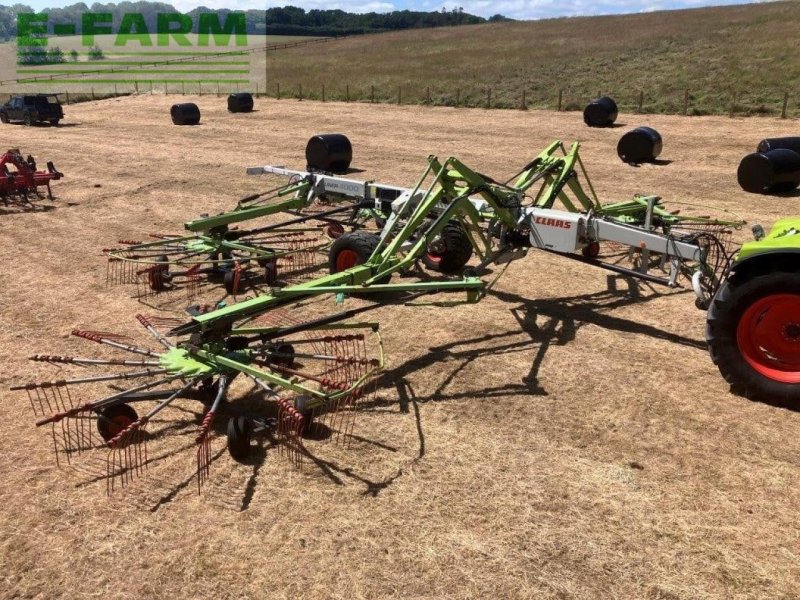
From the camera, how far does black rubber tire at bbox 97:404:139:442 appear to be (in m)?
5.25

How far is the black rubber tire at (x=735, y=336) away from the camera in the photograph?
536 centimetres

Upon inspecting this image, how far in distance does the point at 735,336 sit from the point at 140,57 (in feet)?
304

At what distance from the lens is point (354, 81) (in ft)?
143

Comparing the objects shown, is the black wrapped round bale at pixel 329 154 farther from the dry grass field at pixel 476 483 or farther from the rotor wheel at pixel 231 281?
the dry grass field at pixel 476 483

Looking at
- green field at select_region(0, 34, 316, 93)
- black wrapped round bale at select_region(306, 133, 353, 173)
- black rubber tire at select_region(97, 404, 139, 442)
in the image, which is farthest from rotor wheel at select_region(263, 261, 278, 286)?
green field at select_region(0, 34, 316, 93)

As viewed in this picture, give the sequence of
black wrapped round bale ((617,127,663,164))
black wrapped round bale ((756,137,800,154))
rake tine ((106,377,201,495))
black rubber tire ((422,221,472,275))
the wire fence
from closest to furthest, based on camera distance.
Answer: rake tine ((106,377,201,495)), black rubber tire ((422,221,472,275)), black wrapped round bale ((756,137,800,154)), black wrapped round bale ((617,127,663,164)), the wire fence

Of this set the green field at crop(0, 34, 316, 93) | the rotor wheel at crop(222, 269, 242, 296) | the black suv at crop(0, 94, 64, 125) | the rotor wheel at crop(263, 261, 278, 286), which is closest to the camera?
the rotor wheel at crop(222, 269, 242, 296)

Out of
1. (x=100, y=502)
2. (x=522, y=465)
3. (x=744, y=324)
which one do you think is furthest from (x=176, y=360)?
(x=744, y=324)

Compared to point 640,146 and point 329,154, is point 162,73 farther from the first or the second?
point 640,146

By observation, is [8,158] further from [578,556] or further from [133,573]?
[578,556]

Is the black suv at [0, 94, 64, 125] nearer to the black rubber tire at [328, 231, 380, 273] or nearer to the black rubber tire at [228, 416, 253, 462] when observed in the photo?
the black rubber tire at [328, 231, 380, 273]

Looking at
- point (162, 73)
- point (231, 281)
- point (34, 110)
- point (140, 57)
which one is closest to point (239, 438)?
point (231, 281)

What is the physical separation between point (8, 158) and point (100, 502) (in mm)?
12215

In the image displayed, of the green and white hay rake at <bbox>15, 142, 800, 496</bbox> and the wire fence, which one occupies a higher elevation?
the wire fence
